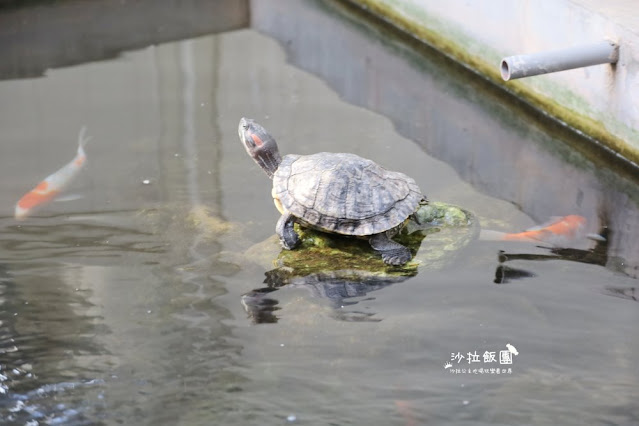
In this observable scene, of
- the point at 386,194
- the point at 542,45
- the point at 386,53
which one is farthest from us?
the point at 386,53

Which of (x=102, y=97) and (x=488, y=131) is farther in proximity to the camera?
(x=102, y=97)

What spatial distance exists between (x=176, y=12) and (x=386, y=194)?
5859 millimetres

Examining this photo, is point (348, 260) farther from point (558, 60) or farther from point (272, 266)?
point (558, 60)

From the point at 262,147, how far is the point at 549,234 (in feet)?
6.46

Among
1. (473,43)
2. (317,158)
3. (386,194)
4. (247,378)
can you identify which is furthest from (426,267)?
(473,43)

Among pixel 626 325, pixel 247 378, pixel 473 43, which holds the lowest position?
pixel 247 378

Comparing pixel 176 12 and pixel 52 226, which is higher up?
pixel 176 12

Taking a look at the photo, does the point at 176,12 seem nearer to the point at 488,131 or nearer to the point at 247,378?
the point at 488,131

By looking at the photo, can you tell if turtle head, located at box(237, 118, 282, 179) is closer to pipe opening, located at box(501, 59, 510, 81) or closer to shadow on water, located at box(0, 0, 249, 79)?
pipe opening, located at box(501, 59, 510, 81)

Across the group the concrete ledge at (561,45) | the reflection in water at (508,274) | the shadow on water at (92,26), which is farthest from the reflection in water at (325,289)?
the shadow on water at (92,26)

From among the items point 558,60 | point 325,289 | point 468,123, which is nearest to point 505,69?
point 558,60

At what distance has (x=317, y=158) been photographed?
484 centimetres

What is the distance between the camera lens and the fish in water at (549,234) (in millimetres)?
5086

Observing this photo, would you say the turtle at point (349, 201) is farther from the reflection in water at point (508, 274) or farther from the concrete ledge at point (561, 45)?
the concrete ledge at point (561, 45)
